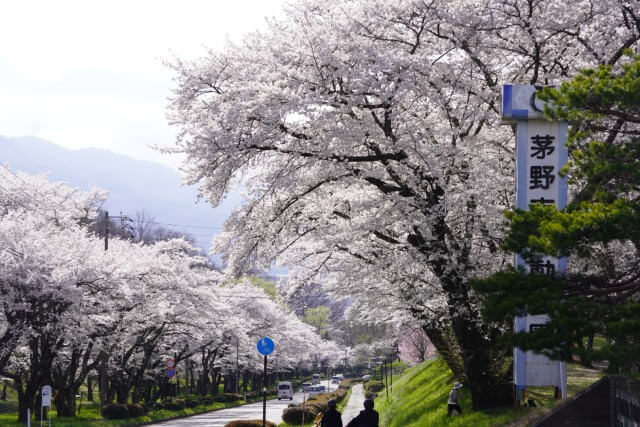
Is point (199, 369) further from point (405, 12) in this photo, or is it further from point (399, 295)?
point (405, 12)

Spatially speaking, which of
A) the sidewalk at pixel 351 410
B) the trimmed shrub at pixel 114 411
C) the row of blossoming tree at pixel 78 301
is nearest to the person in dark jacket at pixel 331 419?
the row of blossoming tree at pixel 78 301

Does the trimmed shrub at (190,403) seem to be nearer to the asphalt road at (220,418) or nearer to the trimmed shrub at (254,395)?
the asphalt road at (220,418)

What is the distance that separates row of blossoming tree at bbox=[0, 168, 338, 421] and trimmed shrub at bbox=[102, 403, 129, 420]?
2.34 feet

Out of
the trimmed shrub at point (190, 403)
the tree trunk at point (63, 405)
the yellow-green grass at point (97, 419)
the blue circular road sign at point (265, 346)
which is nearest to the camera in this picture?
the blue circular road sign at point (265, 346)

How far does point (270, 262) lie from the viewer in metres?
20.2

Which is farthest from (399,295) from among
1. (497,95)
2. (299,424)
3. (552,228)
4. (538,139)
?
(299,424)

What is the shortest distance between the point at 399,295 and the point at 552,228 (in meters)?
11.2

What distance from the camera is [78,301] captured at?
84.6 feet

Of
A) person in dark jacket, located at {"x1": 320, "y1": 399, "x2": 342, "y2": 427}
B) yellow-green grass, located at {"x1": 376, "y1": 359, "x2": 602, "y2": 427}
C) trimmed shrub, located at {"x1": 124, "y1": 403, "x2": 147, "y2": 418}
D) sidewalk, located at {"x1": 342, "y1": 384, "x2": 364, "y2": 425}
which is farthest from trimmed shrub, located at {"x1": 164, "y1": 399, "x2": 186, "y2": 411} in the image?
person in dark jacket, located at {"x1": 320, "y1": 399, "x2": 342, "y2": 427}

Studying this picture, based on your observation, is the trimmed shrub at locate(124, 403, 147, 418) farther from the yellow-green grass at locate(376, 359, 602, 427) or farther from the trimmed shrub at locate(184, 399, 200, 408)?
the yellow-green grass at locate(376, 359, 602, 427)

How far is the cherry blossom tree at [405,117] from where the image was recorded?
49.4 feet

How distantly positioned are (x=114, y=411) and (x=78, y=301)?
36.2 ft

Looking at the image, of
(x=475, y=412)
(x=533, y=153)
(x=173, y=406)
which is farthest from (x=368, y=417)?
(x=173, y=406)

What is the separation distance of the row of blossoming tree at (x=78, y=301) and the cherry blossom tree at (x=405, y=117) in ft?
19.0
